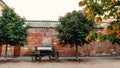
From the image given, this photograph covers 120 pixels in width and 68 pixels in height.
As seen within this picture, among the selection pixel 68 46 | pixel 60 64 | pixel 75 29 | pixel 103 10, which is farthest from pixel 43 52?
pixel 103 10

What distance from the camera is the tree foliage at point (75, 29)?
840 inches

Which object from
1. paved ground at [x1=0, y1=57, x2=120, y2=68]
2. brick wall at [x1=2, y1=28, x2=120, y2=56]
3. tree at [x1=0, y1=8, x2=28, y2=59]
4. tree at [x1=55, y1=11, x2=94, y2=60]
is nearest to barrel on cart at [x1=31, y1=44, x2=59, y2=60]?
paved ground at [x1=0, y1=57, x2=120, y2=68]

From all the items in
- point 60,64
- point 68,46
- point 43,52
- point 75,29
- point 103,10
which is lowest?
point 60,64

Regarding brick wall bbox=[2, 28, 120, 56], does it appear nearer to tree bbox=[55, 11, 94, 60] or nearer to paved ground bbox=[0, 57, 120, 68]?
tree bbox=[55, 11, 94, 60]

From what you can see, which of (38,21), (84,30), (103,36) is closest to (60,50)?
(38,21)

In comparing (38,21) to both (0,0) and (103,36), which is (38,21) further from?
(103,36)

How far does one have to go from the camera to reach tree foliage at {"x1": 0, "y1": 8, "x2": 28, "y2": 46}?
21500 millimetres

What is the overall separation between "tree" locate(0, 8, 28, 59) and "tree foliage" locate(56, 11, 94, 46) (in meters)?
3.57

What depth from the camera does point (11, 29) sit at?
21797mm

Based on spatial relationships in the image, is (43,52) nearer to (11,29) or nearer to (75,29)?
(75,29)

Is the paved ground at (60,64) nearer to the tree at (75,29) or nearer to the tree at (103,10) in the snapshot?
the tree at (75,29)

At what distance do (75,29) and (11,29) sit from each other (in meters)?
5.94

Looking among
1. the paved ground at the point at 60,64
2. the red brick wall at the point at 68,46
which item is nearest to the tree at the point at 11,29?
the paved ground at the point at 60,64

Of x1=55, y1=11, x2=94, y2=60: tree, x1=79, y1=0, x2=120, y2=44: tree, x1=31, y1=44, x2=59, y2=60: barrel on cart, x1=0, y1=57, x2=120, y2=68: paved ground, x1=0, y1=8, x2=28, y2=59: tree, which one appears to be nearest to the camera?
x1=79, y1=0, x2=120, y2=44: tree
